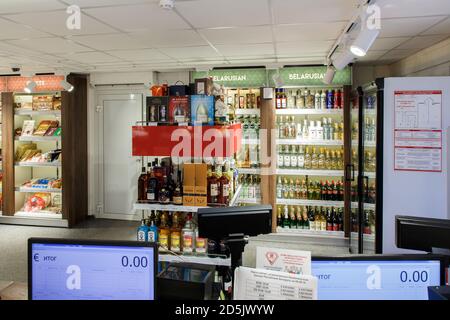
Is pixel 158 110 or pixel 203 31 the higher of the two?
pixel 203 31

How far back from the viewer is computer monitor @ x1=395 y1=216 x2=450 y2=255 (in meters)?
1.30

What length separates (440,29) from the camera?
3.72 meters

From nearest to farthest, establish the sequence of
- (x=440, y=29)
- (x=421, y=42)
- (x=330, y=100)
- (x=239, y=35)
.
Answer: (x=440, y=29) < (x=239, y=35) < (x=421, y=42) < (x=330, y=100)

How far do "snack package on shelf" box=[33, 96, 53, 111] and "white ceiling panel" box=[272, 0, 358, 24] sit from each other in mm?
4803

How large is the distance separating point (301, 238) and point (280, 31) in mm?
3285

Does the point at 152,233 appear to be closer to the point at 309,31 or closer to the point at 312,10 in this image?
the point at 312,10

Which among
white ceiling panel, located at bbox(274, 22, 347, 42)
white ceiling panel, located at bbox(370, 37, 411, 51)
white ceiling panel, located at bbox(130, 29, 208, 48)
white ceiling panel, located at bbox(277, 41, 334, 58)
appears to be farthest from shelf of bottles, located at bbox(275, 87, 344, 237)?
white ceiling panel, located at bbox(130, 29, 208, 48)

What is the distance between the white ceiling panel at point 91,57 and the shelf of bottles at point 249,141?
1973mm

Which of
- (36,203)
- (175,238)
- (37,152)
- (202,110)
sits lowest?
(36,203)

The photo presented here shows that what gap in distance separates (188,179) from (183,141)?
325 mm

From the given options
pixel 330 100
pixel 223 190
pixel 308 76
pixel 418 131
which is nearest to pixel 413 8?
pixel 418 131

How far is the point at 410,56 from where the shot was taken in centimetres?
508
